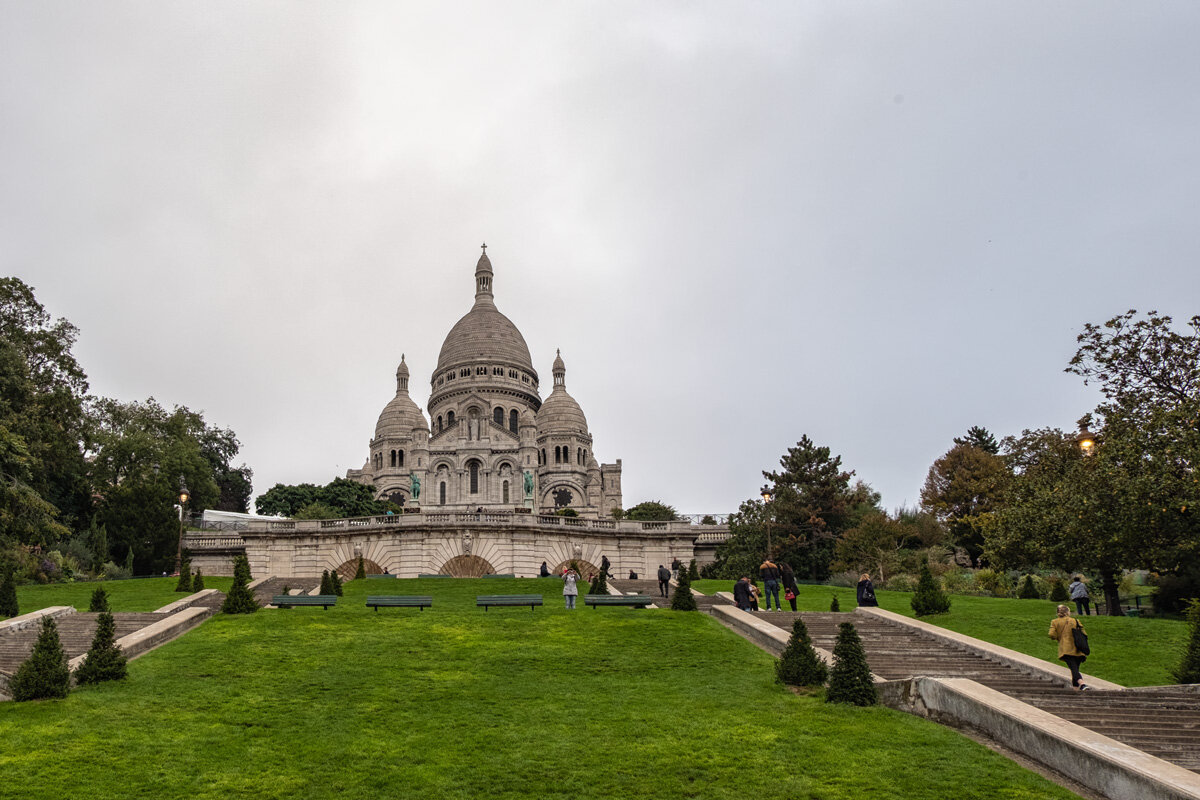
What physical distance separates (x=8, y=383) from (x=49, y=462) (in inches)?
293

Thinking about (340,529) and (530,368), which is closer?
(340,529)

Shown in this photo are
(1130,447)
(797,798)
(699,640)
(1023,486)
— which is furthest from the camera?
(1023,486)

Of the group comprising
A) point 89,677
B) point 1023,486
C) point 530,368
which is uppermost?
point 530,368

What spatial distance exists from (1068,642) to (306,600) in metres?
19.3

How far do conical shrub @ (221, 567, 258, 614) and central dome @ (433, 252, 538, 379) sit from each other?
73.1m

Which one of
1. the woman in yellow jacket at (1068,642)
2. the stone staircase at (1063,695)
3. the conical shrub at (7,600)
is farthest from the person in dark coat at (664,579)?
the conical shrub at (7,600)

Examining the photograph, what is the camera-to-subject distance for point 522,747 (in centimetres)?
1277

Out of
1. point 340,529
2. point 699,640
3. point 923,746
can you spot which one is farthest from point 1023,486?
point 340,529

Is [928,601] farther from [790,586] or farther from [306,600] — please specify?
[306,600]

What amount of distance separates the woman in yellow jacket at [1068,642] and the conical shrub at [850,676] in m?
3.13

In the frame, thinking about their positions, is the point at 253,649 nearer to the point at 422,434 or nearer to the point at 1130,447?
the point at 1130,447

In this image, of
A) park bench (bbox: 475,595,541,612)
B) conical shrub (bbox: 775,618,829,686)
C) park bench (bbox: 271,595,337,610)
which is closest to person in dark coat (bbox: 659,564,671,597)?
park bench (bbox: 475,595,541,612)

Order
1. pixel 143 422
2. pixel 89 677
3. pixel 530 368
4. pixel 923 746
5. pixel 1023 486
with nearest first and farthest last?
pixel 923 746 < pixel 89 677 < pixel 1023 486 < pixel 143 422 < pixel 530 368

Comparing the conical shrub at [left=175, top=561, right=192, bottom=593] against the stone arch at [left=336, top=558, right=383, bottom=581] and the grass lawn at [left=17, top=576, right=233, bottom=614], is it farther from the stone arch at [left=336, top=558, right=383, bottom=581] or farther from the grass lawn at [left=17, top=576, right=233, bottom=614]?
the stone arch at [left=336, top=558, right=383, bottom=581]
